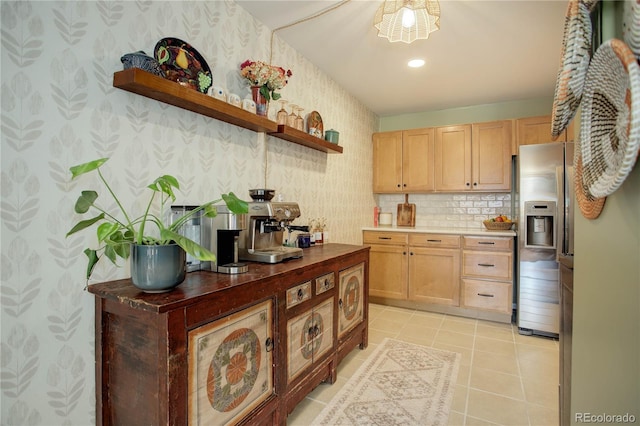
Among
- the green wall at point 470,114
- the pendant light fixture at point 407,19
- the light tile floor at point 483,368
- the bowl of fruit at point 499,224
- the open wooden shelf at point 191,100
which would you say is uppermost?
the green wall at point 470,114

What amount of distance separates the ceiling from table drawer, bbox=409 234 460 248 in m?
1.69

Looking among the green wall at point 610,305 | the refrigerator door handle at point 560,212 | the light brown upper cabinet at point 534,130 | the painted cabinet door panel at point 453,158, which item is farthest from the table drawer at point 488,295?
the green wall at point 610,305

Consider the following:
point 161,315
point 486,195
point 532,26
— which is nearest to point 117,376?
point 161,315

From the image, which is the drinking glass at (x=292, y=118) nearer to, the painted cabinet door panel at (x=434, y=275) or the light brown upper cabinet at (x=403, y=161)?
the light brown upper cabinet at (x=403, y=161)

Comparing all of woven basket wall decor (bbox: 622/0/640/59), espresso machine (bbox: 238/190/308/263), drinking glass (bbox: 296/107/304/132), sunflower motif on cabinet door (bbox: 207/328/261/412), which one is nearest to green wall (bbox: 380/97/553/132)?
drinking glass (bbox: 296/107/304/132)

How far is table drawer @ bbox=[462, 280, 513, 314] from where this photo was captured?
3412mm

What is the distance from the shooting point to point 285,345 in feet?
5.60

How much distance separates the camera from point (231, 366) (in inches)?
54.1

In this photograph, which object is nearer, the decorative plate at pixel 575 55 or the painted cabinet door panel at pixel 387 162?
the decorative plate at pixel 575 55

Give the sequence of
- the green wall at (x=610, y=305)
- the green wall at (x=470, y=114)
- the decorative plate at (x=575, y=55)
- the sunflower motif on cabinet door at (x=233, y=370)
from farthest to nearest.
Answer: the green wall at (x=470, y=114) < the sunflower motif on cabinet door at (x=233, y=370) < the decorative plate at (x=575, y=55) < the green wall at (x=610, y=305)

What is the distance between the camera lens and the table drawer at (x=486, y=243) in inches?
135

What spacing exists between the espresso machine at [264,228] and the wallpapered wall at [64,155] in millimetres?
342

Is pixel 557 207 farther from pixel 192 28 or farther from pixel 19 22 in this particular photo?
pixel 19 22

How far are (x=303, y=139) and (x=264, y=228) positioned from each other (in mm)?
993
